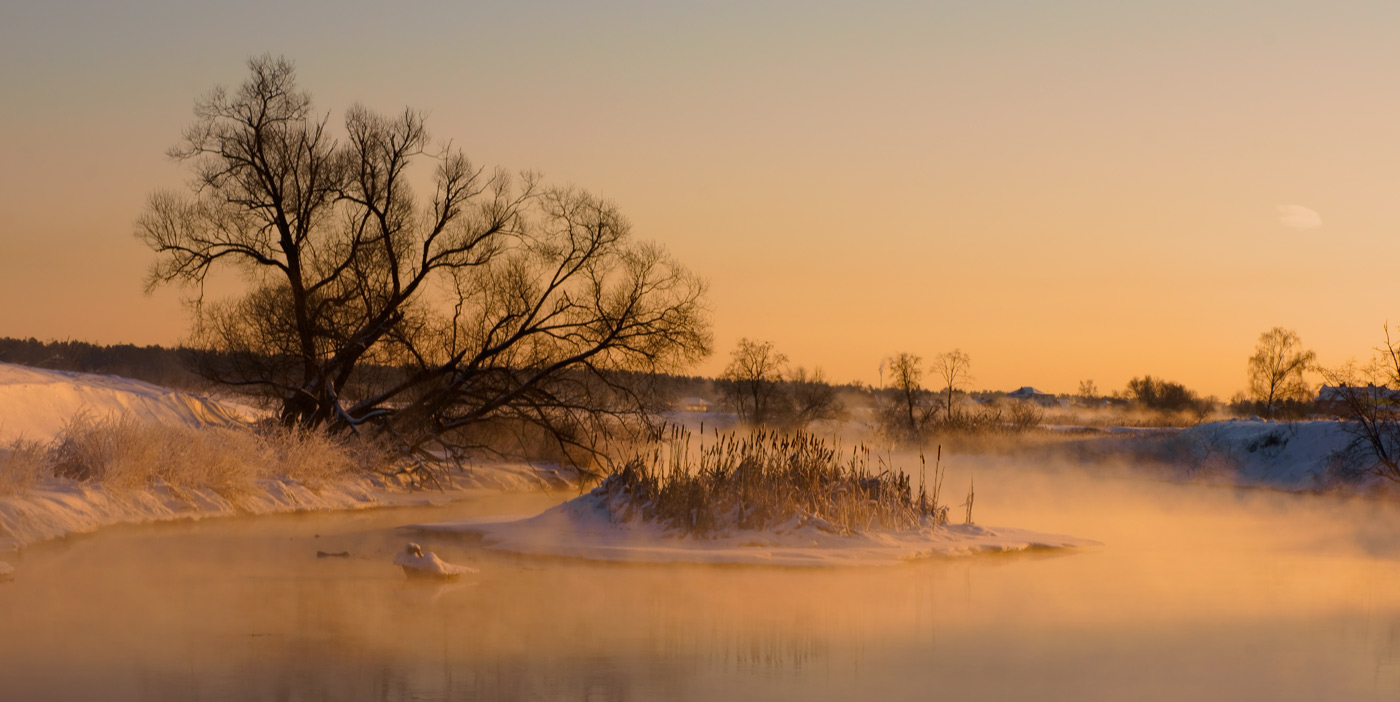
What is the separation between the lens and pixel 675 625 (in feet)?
37.5

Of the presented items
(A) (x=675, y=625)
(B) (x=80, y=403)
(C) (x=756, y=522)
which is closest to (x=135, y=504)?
(B) (x=80, y=403)

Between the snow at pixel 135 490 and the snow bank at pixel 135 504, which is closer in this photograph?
the snow bank at pixel 135 504

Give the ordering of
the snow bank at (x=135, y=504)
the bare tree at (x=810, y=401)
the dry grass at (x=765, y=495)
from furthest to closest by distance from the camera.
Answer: the bare tree at (x=810, y=401)
the dry grass at (x=765, y=495)
the snow bank at (x=135, y=504)

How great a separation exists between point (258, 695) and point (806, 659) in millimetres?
4238

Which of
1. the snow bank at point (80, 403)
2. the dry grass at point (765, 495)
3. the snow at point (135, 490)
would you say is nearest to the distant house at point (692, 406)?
the snow at point (135, 490)

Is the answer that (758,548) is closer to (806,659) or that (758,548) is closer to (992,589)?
(992,589)

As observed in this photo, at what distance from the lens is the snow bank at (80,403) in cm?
2358

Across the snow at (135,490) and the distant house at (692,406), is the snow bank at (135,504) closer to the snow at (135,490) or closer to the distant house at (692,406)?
the snow at (135,490)

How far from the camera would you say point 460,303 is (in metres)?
28.9

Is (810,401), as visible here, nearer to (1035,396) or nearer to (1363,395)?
(1363,395)

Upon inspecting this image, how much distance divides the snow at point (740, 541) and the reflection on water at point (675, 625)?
2.00 feet

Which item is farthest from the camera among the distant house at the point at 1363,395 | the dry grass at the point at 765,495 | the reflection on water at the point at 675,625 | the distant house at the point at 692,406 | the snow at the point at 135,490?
the distant house at the point at 692,406

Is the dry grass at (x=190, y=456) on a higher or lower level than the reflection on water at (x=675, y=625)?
higher

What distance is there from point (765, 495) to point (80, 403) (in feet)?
53.2
